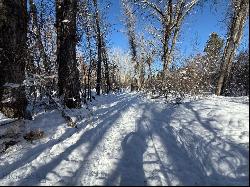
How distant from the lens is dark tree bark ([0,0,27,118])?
9773 millimetres

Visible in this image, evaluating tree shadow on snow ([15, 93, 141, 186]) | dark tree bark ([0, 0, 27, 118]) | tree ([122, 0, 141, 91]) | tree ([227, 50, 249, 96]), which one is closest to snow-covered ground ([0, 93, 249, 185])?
tree shadow on snow ([15, 93, 141, 186])

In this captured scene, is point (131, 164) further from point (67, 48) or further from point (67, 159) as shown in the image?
point (67, 48)

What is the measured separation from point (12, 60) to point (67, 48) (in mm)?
2558

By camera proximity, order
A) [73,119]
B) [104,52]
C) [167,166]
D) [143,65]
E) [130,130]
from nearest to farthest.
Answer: [167,166], [130,130], [73,119], [104,52], [143,65]

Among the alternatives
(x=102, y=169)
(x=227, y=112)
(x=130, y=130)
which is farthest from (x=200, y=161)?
(x=130, y=130)

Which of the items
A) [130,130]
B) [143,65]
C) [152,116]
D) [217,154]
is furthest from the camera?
[143,65]

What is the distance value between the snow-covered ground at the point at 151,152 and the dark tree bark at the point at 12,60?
166 centimetres

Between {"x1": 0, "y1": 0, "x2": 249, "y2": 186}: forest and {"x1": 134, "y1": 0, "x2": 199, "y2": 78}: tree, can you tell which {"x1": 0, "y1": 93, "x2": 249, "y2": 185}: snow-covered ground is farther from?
{"x1": 134, "y1": 0, "x2": 199, "y2": 78}: tree

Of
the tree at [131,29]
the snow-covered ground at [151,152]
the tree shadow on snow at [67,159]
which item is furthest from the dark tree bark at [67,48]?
the tree at [131,29]

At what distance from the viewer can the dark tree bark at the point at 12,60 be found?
977cm

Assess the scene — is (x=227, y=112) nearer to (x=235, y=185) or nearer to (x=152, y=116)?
(x=235, y=185)

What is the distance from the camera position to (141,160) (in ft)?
20.7

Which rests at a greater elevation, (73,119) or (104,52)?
(104,52)

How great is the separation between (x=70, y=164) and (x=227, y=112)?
2951mm
